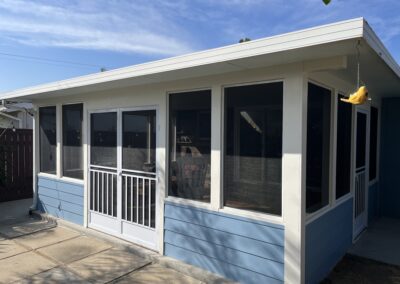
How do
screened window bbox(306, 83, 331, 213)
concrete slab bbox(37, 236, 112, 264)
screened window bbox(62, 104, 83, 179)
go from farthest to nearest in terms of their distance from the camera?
screened window bbox(62, 104, 83, 179) < concrete slab bbox(37, 236, 112, 264) < screened window bbox(306, 83, 331, 213)

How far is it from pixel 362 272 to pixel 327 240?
0.58m

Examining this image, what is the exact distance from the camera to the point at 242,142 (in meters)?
3.04

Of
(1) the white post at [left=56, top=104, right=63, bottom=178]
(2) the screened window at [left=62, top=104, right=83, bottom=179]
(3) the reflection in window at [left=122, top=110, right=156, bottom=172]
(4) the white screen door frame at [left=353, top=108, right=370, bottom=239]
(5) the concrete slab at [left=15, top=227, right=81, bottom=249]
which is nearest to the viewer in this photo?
(3) the reflection in window at [left=122, top=110, right=156, bottom=172]

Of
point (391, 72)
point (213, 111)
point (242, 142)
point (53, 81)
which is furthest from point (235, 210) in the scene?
point (53, 81)

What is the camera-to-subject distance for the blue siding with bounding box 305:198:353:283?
2.91m

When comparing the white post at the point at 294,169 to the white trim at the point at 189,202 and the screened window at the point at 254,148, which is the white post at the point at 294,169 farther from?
the white trim at the point at 189,202

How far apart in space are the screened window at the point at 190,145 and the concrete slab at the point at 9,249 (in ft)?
7.16

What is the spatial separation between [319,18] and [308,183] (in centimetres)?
146

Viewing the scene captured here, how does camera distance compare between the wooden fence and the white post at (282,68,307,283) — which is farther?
the wooden fence

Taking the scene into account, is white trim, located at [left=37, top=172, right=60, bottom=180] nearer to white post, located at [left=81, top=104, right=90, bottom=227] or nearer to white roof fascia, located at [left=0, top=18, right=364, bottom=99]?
white post, located at [left=81, top=104, right=90, bottom=227]

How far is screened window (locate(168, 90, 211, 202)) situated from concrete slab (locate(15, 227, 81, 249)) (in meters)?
1.98

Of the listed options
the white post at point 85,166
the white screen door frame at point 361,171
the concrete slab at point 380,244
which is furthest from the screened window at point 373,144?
the white post at point 85,166

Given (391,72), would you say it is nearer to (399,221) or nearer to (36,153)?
(399,221)

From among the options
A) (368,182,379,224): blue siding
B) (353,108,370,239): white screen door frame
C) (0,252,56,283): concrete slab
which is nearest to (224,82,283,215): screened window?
(353,108,370,239): white screen door frame
